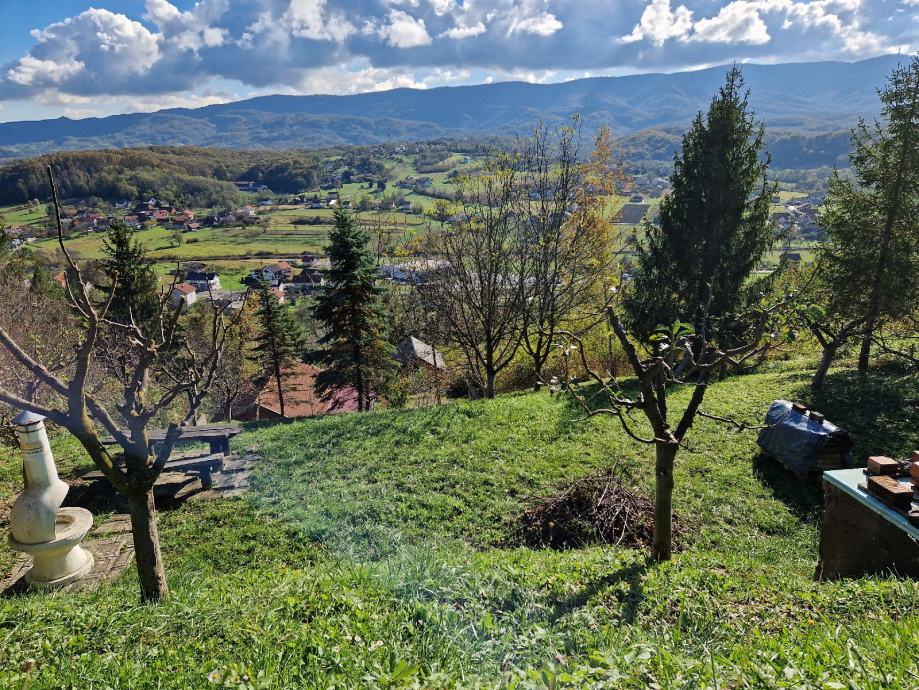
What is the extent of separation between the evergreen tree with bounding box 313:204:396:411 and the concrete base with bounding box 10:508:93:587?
13146mm

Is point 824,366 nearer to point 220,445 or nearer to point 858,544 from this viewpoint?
point 858,544

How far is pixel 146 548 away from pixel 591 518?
5568 millimetres

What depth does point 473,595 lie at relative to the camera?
178 inches

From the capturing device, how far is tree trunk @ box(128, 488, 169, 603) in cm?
522

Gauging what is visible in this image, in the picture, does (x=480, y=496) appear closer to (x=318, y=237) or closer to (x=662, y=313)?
(x=662, y=313)

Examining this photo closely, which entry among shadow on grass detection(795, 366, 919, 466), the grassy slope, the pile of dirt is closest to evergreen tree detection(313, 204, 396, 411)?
the grassy slope

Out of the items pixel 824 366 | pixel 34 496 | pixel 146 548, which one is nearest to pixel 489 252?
pixel 824 366

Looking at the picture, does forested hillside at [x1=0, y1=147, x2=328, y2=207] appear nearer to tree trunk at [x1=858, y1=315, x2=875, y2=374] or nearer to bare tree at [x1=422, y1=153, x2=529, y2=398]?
bare tree at [x1=422, y1=153, x2=529, y2=398]

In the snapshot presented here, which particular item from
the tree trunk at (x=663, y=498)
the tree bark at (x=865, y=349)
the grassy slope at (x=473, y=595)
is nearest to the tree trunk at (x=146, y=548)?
the grassy slope at (x=473, y=595)

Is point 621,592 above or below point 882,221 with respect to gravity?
below

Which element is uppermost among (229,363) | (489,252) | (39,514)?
(489,252)

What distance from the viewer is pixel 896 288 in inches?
532

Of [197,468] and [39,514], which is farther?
[197,468]

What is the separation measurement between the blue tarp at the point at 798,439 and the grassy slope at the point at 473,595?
0.43 metres
